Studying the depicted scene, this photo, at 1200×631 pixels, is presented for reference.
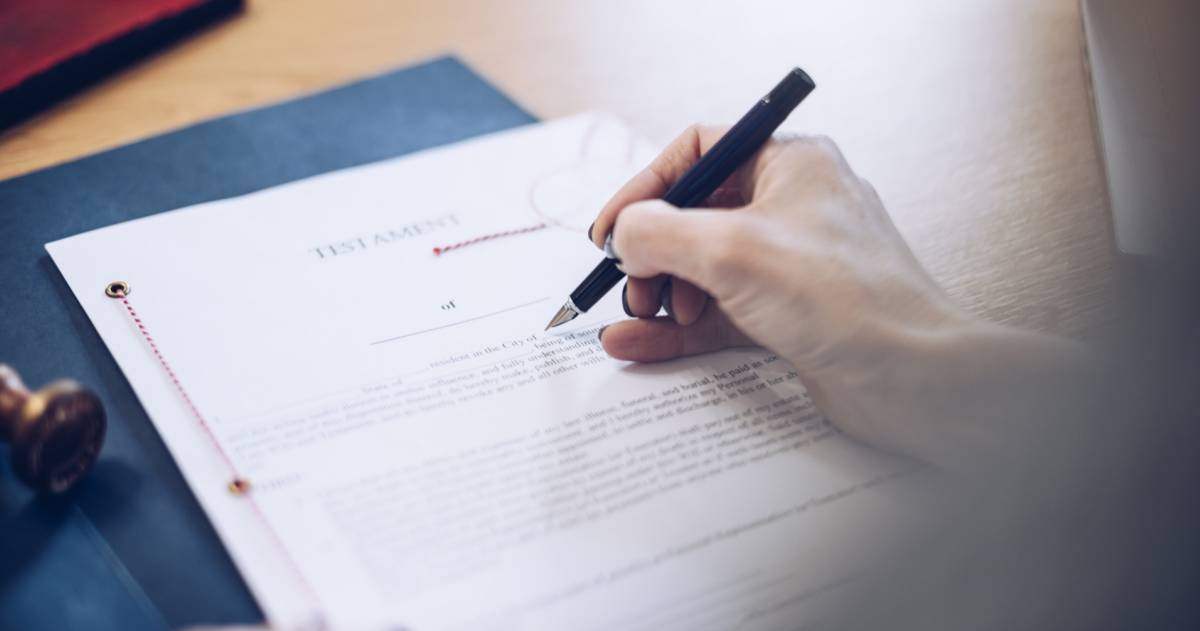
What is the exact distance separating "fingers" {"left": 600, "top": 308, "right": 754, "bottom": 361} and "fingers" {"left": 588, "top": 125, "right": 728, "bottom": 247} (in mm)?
67

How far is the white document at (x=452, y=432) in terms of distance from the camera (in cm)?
49

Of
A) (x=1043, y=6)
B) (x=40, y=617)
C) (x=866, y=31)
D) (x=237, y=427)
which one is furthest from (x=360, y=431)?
(x=1043, y=6)

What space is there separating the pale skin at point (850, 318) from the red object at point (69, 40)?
1.74ft

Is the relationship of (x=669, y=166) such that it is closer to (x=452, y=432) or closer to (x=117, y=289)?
(x=452, y=432)

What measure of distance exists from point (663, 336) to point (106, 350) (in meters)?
0.32

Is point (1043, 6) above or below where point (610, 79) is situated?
below

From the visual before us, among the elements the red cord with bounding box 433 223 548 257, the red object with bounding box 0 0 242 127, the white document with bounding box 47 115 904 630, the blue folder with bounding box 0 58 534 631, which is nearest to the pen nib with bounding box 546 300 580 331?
the white document with bounding box 47 115 904 630

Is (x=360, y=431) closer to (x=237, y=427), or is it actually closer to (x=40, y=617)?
(x=237, y=427)

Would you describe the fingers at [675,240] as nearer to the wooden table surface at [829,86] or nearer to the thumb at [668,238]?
the thumb at [668,238]

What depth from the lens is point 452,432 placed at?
1.84ft

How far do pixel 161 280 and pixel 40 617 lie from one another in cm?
25

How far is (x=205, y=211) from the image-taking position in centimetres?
74
